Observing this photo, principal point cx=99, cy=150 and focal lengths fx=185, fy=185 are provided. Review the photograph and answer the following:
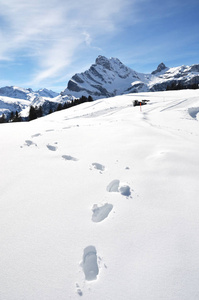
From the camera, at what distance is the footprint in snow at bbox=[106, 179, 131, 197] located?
4309 mm

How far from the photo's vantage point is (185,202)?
3.88 m

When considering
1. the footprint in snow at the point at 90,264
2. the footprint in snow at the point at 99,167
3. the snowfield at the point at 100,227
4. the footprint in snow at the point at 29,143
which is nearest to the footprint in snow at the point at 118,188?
the snowfield at the point at 100,227

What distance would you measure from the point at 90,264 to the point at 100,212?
1095 mm

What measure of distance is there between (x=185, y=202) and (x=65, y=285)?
275 centimetres

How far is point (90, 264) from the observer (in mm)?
2854

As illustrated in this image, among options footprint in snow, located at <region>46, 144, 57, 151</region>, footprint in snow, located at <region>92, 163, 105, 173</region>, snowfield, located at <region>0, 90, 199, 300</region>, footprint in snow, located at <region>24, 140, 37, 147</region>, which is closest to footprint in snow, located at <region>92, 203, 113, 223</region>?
snowfield, located at <region>0, 90, 199, 300</region>

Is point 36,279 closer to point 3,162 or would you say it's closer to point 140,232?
point 140,232

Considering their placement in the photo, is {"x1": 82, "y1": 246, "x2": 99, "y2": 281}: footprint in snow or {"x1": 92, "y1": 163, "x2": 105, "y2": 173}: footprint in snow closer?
{"x1": 82, "y1": 246, "x2": 99, "y2": 281}: footprint in snow

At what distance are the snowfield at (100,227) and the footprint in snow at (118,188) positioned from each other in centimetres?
3

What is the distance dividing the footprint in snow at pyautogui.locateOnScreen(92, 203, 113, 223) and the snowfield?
21 millimetres

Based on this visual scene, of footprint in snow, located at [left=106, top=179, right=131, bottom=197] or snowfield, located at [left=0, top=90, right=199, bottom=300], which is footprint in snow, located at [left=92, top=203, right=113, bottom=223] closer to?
snowfield, located at [left=0, top=90, right=199, bottom=300]

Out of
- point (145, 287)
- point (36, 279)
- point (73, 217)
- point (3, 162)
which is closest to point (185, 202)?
point (145, 287)

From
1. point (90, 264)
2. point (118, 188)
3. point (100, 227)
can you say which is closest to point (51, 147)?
point (118, 188)

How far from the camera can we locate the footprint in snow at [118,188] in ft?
14.1
